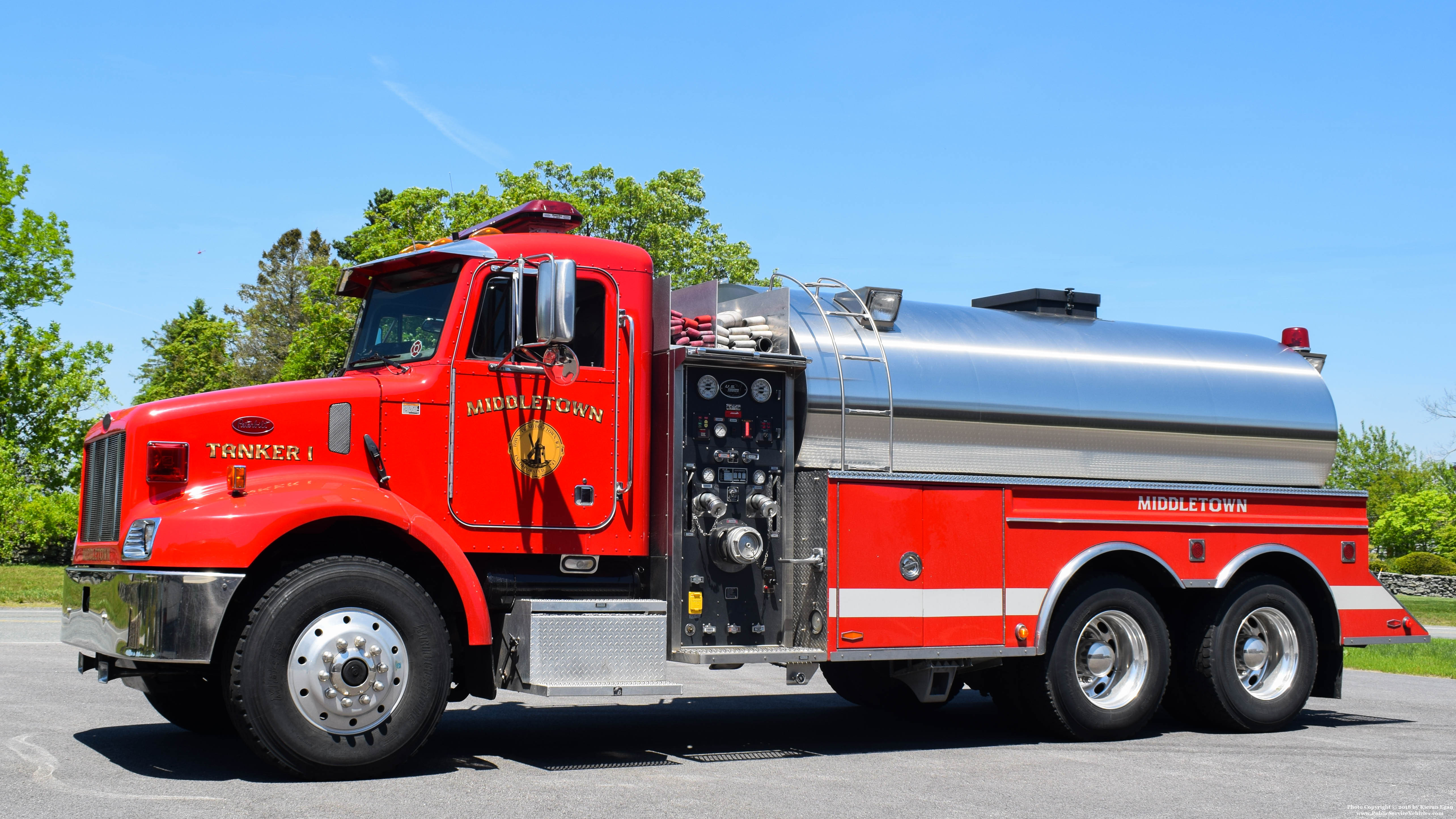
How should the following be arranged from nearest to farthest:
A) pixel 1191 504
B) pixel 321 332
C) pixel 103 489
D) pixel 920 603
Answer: pixel 103 489 → pixel 920 603 → pixel 1191 504 → pixel 321 332

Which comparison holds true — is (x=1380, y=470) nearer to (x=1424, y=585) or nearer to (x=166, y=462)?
(x=1424, y=585)

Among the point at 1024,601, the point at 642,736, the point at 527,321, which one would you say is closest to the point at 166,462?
the point at 527,321

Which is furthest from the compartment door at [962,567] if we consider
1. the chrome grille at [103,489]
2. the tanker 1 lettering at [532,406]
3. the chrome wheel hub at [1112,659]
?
the chrome grille at [103,489]

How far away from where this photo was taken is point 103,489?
7961 millimetres

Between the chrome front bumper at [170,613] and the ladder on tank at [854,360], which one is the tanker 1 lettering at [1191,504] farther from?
the chrome front bumper at [170,613]

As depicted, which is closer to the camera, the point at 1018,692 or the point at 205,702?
the point at 205,702

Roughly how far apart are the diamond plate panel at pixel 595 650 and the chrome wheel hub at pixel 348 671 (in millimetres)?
772

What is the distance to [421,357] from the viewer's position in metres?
8.25

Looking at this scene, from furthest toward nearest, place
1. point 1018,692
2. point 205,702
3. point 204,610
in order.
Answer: point 1018,692, point 205,702, point 204,610

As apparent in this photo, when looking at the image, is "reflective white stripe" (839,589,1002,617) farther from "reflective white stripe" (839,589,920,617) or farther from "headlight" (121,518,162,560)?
"headlight" (121,518,162,560)

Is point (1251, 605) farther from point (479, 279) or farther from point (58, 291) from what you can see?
point (58, 291)

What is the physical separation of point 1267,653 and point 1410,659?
34.8 feet

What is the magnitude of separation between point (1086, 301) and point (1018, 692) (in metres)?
3.38

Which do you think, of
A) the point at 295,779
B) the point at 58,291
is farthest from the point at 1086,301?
the point at 58,291
